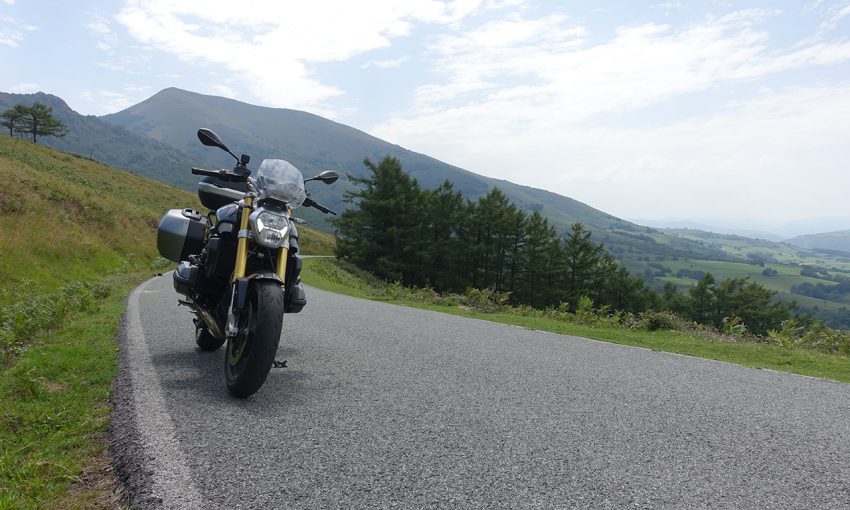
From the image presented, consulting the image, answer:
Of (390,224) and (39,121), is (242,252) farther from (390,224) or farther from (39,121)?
(39,121)

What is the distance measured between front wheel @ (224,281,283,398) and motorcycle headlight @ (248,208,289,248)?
0.42 m

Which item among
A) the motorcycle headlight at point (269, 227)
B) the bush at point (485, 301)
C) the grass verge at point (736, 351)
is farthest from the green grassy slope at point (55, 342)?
the bush at point (485, 301)

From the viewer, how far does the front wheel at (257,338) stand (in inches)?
156

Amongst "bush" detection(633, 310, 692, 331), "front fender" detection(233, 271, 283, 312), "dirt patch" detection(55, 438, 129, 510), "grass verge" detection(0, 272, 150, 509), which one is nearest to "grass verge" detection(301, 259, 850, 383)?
"bush" detection(633, 310, 692, 331)

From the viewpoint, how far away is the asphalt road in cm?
276

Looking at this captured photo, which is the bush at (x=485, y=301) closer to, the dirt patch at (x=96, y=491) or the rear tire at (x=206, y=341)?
the rear tire at (x=206, y=341)

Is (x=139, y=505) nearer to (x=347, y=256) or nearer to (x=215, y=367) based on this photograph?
(x=215, y=367)

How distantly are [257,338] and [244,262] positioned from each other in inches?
34.0

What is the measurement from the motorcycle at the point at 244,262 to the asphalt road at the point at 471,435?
1.46ft

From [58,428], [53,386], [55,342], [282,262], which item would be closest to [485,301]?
[55,342]

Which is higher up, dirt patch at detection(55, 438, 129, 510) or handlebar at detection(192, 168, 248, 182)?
handlebar at detection(192, 168, 248, 182)

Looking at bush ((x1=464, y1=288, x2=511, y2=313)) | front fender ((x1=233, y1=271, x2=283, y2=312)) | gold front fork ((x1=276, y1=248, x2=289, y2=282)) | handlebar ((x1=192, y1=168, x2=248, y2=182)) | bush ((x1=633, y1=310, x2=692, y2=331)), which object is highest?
handlebar ((x1=192, y1=168, x2=248, y2=182))

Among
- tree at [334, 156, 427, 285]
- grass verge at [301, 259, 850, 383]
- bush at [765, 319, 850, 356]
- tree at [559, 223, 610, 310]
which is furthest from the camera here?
tree at [559, 223, 610, 310]

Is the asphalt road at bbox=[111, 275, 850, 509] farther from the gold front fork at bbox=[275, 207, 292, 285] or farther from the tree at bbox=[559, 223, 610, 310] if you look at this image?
the tree at bbox=[559, 223, 610, 310]
